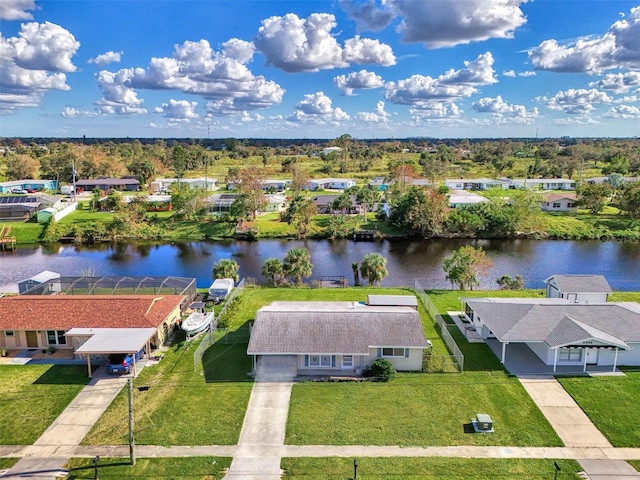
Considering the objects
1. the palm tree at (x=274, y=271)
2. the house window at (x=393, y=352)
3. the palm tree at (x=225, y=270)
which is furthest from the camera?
the palm tree at (x=274, y=271)

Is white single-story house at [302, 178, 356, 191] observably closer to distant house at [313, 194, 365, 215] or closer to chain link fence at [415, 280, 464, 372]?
distant house at [313, 194, 365, 215]

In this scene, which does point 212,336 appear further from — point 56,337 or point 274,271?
point 274,271

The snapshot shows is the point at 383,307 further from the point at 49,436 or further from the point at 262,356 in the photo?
the point at 49,436

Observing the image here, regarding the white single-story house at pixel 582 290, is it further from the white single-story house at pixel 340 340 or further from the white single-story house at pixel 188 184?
the white single-story house at pixel 188 184

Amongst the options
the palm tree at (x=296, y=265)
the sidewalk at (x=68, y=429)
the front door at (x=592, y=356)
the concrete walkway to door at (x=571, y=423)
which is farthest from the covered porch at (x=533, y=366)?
the sidewalk at (x=68, y=429)

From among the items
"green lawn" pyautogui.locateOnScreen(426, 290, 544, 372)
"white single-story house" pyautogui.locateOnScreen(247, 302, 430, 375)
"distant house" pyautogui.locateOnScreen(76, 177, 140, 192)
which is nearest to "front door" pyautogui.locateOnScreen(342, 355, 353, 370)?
"white single-story house" pyautogui.locateOnScreen(247, 302, 430, 375)

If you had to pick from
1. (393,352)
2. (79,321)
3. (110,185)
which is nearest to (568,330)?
(393,352)

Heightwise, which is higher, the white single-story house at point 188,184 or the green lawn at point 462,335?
the white single-story house at point 188,184
